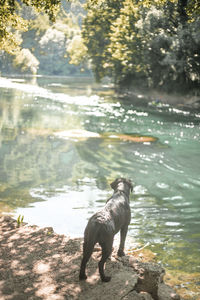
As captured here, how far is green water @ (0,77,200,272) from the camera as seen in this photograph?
36.1 feet

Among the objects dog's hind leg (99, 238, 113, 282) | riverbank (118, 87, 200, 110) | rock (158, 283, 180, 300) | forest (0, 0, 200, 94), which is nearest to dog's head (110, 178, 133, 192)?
dog's hind leg (99, 238, 113, 282)

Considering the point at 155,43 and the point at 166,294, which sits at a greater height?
the point at 155,43

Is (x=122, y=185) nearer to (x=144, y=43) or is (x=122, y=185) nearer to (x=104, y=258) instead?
(x=104, y=258)

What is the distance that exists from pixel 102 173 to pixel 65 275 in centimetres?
1145

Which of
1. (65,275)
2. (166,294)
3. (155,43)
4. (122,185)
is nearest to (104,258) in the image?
(65,275)

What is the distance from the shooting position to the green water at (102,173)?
1099 centimetres

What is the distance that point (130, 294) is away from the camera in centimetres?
588

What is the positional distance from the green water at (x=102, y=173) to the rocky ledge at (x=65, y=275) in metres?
2.14

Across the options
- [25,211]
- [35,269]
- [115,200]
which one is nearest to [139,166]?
[25,211]

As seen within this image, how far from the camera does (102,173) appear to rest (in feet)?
58.3

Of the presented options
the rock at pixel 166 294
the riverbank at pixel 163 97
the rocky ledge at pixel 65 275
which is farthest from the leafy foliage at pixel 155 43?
the rock at pixel 166 294

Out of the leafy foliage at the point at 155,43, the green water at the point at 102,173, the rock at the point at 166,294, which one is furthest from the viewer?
the leafy foliage at the point at 155,43

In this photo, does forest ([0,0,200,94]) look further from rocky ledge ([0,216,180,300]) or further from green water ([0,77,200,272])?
rocky ledge ([0,216,180,300])

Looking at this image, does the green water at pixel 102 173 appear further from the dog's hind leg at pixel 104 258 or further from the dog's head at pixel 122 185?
the dog's hind leg at pixel 104 258
